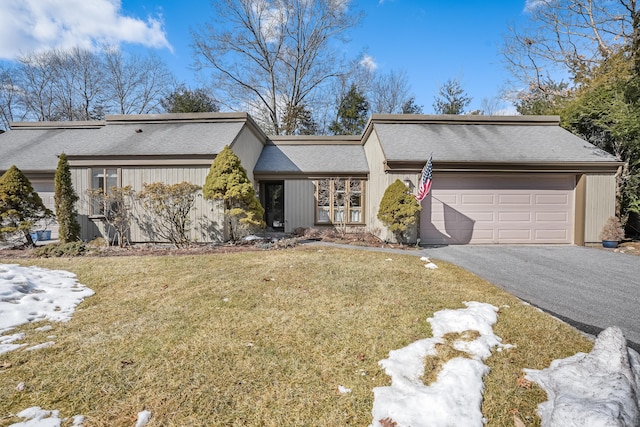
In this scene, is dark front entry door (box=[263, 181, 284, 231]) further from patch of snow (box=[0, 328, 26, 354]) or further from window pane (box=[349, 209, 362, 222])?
patch of snow (box=[0, 328, 26, 354])

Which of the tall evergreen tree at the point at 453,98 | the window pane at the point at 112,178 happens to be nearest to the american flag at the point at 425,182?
the window pane at the point at 112,178

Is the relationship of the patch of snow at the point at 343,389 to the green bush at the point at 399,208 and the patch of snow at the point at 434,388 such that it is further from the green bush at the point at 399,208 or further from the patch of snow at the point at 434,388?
the green bush at the point at 399,208

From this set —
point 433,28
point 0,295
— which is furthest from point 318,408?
point 433,28

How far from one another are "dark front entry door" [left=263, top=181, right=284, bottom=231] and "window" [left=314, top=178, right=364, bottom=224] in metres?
2.42

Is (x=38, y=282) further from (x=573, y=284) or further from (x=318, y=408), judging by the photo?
(x=573, y=284)

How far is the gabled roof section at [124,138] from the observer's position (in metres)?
9.68

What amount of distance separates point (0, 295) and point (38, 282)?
2.67 feet

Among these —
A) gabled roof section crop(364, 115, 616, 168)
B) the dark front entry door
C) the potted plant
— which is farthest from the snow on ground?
the dark front entry door

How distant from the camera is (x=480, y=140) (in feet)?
35.1

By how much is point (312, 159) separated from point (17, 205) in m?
10.0

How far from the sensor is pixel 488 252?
8391mm

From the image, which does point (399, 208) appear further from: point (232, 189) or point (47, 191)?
point (47, 191)

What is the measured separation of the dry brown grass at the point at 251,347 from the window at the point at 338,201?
5786 millimetres

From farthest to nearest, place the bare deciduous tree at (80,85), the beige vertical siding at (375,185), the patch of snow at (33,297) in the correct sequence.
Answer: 1. the bare deciduous tree at (80,85)
2. the beige vertical siding at (375,185)
3. the patch of snow at (33,297)
